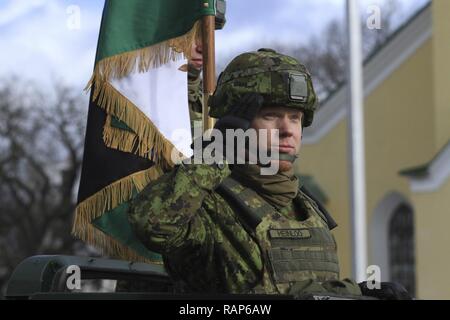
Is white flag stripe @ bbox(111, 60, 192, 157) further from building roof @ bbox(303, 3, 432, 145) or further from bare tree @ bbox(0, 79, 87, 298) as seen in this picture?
bare tree @ bbox(0, 79, 87, 298)

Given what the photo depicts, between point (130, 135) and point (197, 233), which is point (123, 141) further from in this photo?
point (197, 233)

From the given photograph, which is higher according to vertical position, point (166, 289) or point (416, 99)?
point (416, 99)

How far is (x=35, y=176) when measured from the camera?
25.2 m

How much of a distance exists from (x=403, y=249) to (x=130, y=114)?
11911mm

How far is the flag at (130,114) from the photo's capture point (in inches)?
166

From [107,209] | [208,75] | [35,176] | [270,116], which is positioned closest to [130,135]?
[107,209]

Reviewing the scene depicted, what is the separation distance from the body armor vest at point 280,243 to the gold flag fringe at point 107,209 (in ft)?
3.86

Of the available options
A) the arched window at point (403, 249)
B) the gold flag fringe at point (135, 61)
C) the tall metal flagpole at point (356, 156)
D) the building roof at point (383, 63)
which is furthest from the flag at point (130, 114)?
the arched window at point (403, 249)

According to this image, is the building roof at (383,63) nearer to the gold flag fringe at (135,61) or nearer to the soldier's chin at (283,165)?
the gold flag fringe at (135,61)

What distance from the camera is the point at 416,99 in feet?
48.3

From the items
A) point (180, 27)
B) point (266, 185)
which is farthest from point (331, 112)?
point (266, 185)

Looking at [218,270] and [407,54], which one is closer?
[218,270]

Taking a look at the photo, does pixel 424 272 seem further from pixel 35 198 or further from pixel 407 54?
pixel 35 198

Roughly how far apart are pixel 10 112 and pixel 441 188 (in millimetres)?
→ 12869
